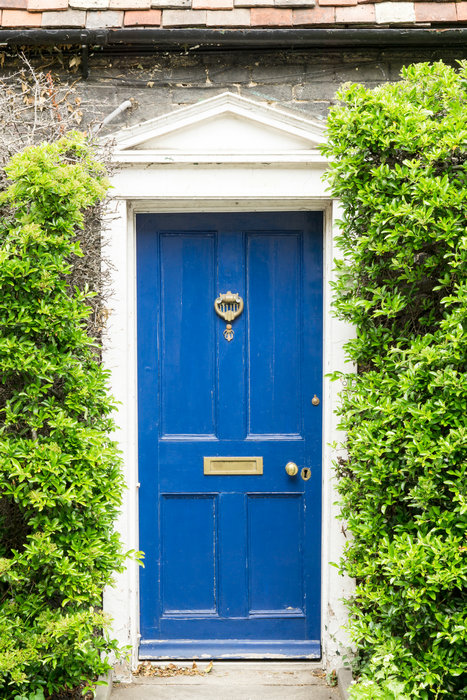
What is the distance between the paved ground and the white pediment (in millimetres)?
2933

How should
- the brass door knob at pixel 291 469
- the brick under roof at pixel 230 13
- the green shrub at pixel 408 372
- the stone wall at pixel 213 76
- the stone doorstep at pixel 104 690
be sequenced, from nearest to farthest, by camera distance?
the green shrub at pixel 408 372 < the stone doorstep at pixel 104 690 < the brick under roof at pixel 230 13 < the stone wall at pixel 213 76 < the brass door knob at pixel 291 469

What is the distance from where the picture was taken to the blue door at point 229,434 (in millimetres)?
3711

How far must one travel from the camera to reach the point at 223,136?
11.5 ft

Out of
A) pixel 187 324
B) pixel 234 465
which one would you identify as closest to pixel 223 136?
pixel 187 324

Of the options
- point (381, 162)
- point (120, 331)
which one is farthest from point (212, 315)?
point (381, 162)

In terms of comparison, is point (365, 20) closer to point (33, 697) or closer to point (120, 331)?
point (120, 331)

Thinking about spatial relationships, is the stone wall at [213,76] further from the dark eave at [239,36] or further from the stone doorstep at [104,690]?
the stone doorstep at [104,690]

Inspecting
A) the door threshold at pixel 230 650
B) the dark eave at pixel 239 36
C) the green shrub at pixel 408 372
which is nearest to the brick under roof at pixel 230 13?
the dark eave at pixel 239 36

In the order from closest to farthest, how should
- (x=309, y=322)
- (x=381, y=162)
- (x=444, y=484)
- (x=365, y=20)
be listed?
(x=444, y=484) → (x=381, y=162) → (x=365, y=20) → (x=309, y=322)

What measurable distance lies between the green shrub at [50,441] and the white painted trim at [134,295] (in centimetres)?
58

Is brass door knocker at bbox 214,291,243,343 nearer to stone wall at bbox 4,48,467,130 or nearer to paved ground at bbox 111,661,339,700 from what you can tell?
stone wall at bbox 4,48,467,130

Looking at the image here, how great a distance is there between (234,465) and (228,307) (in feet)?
3.10

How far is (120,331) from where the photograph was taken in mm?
3555

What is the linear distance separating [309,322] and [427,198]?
1187 millimetres
